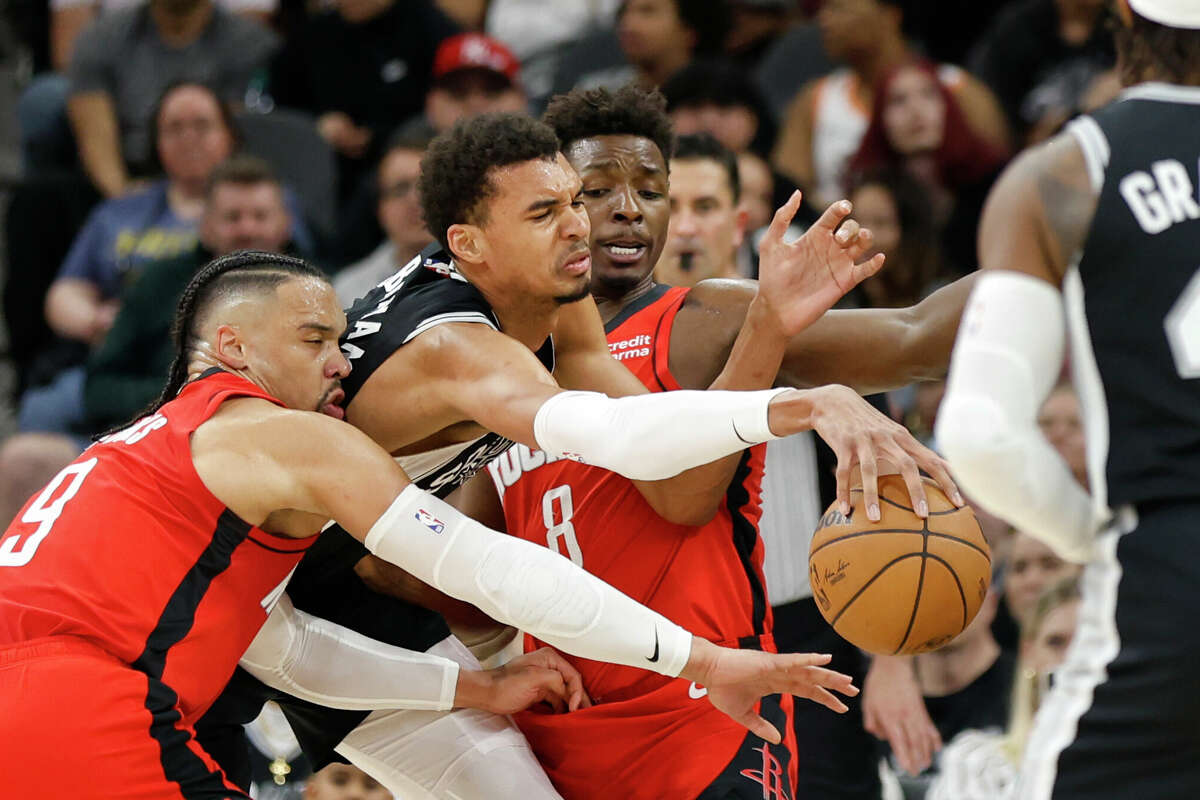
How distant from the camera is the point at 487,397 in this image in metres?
3.87

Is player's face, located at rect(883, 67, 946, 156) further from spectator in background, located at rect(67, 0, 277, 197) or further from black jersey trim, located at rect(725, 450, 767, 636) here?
black jersey trim, located at rect(725, 450, 767, 636)

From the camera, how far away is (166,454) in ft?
12.6

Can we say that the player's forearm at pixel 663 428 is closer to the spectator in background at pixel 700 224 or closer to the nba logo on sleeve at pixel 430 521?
the nba logo on sleeve at pixel 430 521

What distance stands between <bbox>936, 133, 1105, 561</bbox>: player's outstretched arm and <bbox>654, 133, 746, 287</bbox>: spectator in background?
313cm

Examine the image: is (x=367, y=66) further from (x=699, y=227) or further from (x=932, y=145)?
(x=699, y=227)

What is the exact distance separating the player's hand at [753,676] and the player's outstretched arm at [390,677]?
62cm

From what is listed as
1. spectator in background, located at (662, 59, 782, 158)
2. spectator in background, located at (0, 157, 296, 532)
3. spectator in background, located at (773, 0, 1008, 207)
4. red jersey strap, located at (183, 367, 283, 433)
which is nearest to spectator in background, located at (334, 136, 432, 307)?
spectator in background, located at (0, 157, 296, 532)

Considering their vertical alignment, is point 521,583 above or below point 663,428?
below

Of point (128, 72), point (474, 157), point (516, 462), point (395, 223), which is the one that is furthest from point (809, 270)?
point (128, 72)

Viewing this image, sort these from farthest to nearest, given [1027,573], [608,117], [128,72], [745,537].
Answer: [128,72] < [1027,573] < [608,117] < [745,537]

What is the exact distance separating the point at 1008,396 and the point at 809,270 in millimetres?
1246

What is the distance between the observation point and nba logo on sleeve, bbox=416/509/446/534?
3.75 m

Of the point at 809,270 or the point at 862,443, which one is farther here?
the point at 809,270

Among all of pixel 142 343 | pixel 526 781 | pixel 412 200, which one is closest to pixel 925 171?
pixel 412 200
